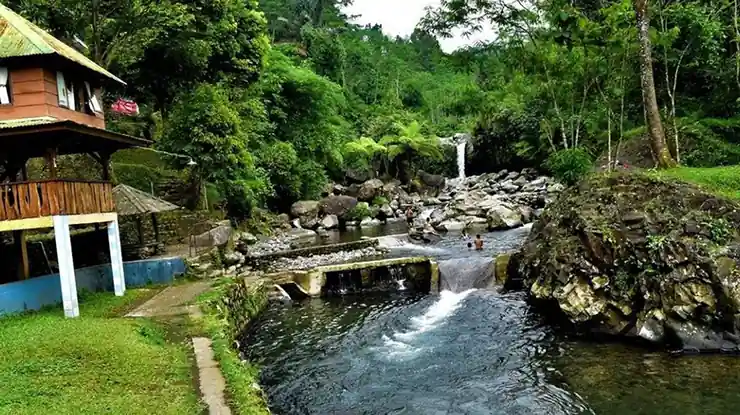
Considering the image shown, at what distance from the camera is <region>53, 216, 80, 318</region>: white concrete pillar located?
1331 cm

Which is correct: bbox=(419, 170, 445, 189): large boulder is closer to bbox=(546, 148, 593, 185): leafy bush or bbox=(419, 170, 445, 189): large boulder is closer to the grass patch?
bbox=(546, 148, 593, 185): leafy bush

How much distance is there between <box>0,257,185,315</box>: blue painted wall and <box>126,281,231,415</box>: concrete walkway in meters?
1.34

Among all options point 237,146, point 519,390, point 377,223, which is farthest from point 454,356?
point 377,223

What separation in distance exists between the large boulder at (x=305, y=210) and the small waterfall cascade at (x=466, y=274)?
17.3 metres

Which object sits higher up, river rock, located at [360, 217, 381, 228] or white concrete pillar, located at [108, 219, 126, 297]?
white concrete pillar, located at [108, 219, 126, 297]

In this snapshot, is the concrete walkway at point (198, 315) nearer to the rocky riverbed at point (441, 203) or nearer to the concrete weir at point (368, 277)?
the concrete weir at point (368, 277)

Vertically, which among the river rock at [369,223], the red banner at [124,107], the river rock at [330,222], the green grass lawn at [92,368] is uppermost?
the red banner at [124,107]

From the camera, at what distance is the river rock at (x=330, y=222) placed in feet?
117

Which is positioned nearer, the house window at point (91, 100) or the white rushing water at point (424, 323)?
the white rushing water at point (424, 323)

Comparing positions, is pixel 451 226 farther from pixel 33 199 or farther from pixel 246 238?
pixel 33 199

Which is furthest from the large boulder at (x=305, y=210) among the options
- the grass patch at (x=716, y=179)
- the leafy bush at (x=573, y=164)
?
the grass patch at (x=716, y=179)

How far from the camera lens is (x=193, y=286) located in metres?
17.4

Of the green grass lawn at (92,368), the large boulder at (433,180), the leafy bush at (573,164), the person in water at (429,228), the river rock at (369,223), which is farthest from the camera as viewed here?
the large boulder at (433,180)

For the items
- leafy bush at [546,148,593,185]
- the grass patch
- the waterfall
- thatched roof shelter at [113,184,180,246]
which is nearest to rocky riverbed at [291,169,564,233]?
the waterfall
